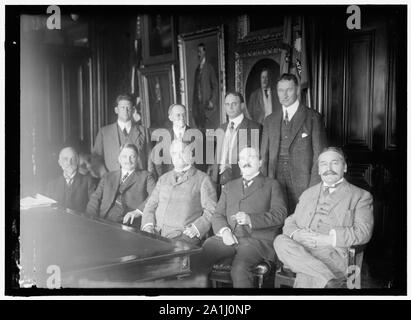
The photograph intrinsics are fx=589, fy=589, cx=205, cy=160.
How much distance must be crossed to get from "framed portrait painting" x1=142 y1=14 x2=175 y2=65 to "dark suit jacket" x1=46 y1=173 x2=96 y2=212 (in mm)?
941

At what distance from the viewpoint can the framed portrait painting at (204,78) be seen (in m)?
4.04

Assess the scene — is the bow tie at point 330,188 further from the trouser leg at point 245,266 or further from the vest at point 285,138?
the trouser leg at point 245,266

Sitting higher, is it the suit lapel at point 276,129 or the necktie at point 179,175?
the suit lapel at point 276,129

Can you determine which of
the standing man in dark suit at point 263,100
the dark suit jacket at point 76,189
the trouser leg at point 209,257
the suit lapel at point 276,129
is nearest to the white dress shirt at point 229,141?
the standing man in dark suit at point 263,100

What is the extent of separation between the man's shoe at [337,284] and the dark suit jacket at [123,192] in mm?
1350

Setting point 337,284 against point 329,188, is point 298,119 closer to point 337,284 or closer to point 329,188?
point 329,188

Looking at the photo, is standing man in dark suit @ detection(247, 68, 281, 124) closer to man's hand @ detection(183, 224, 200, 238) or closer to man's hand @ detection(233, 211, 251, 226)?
man's hand @ detection(233, 211, 251, 226)

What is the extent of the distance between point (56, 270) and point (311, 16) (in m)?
2.37

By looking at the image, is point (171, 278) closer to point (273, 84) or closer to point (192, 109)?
point (192, 109)

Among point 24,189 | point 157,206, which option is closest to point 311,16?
point 157,206

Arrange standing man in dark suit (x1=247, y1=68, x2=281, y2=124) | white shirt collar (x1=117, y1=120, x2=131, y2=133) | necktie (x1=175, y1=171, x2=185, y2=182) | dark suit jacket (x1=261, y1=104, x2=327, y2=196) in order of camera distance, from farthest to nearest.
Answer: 1. white shirt collar (x1=117, y1=120, x2=131, y2=133)
2. necktie (x1=175, y1=171, x2=185, y2=182)
3. standing man in dark suit (x1=247, y1=68, x2=281, y2=124)
4. dark suit jacket (x1=261, y1=104, x2=327, y2=196)

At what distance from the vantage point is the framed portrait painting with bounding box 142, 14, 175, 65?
409 centimetres

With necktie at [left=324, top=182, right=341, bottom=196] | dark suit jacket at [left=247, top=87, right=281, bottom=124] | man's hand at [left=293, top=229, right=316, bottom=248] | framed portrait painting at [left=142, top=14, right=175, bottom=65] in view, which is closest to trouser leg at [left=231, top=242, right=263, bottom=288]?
man's hand at [left=293, top=229, right=316, bottom=248]
